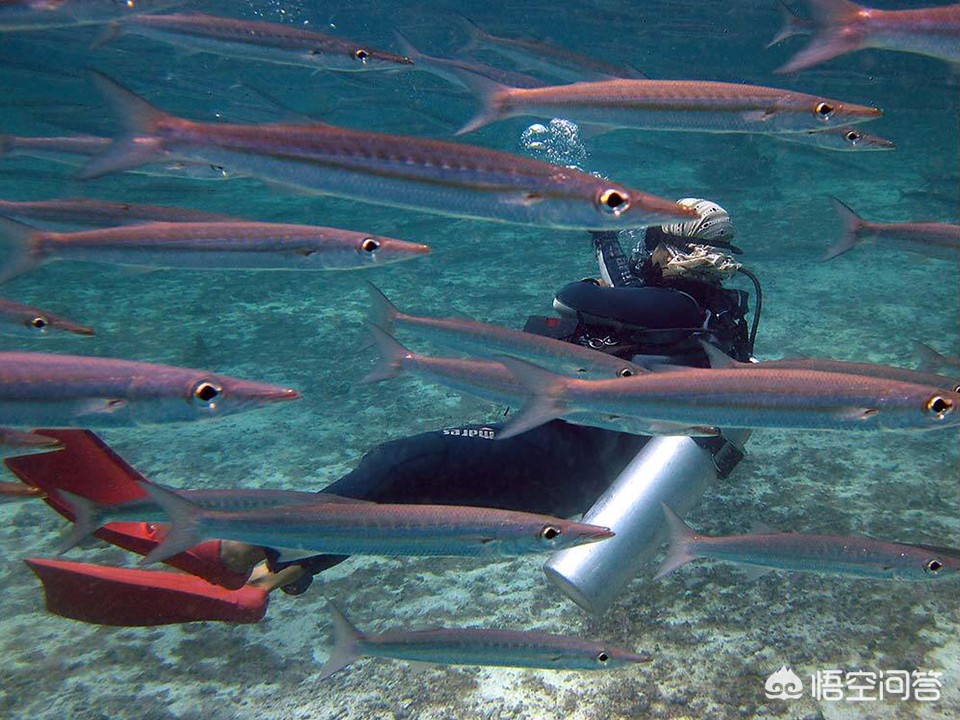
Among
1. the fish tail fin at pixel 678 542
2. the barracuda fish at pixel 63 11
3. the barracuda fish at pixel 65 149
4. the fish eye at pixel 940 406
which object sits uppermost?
the barracuda fish at pixel 63 11

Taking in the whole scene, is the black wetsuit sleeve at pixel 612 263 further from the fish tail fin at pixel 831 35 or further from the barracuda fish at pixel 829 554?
the barracuda fish at pixel 829 554

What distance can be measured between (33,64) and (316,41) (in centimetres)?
2854

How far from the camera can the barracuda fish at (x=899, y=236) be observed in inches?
140

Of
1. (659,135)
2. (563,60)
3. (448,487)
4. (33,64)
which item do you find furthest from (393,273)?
(33,64)

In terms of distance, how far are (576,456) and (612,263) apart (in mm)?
1385

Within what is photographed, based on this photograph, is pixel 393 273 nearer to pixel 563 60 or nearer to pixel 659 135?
pixel 563 60

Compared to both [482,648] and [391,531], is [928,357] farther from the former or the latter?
[391,531]

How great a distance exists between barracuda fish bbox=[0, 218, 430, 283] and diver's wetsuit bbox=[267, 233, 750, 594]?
1.46 m

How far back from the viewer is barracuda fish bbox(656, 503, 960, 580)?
293cm

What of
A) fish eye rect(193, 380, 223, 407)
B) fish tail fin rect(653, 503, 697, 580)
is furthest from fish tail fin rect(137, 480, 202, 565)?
fish tail fin rect(653, 503, 697, 580)

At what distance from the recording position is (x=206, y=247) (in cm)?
290

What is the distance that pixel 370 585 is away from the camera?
4.33m

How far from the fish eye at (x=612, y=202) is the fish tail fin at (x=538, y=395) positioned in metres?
0.71

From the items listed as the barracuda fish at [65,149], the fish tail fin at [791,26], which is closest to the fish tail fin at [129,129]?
the barracuda fish at [65,149]
